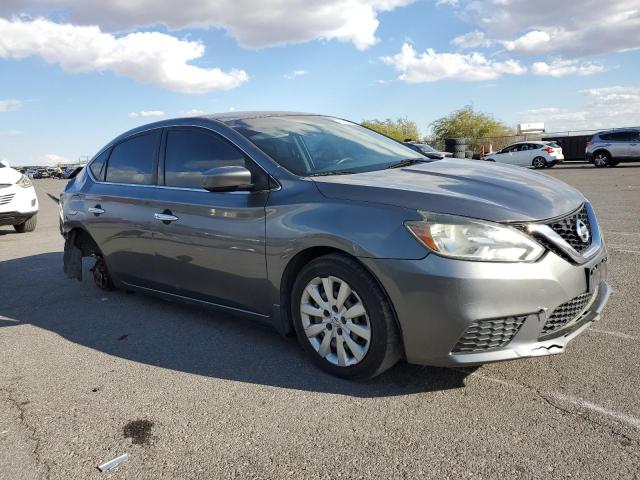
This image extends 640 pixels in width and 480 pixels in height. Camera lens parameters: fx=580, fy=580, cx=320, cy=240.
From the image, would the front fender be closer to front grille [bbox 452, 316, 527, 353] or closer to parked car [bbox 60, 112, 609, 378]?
parked car [bbox 60, 112, 609, 378]

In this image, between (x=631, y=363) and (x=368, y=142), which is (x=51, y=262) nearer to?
(x=368, y=142)

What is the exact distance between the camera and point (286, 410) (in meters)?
3.15

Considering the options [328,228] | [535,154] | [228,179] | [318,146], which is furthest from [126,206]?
[535,154]

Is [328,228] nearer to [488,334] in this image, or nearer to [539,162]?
[488,334]

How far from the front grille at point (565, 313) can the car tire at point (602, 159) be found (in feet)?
81.2

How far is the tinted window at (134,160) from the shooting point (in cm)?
478

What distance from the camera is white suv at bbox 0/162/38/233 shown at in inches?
402

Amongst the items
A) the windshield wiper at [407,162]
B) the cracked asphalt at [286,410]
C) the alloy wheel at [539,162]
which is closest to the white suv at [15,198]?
the cracked asphalt at [286,410]

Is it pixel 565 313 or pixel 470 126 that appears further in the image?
pixel 470 126

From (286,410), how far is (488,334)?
3.76 feet

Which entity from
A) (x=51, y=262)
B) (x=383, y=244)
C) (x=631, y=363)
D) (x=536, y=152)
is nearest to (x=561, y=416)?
(x=631, y=363)

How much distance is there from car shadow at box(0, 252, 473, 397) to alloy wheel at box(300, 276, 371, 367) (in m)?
0.18

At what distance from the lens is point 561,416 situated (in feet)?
9.48

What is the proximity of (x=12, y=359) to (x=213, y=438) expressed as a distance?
2130 mm
